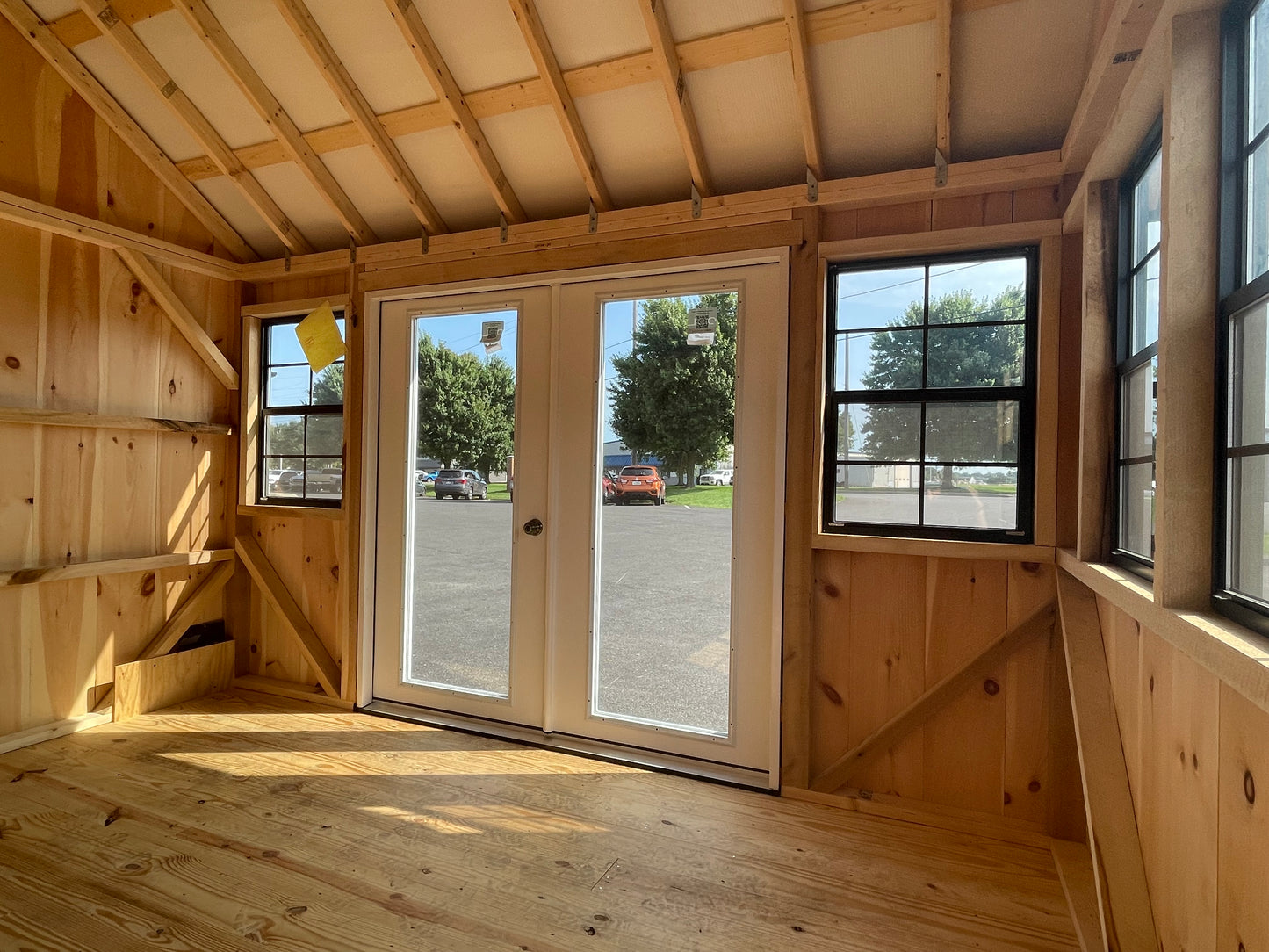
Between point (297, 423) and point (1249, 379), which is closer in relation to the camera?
point (1249, 379)

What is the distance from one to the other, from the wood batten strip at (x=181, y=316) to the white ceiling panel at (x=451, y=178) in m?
1.52

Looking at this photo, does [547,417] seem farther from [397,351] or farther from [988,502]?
[988,502]

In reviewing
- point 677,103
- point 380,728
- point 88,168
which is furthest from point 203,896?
point 88,168

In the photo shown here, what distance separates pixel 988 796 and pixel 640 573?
61.2 inches

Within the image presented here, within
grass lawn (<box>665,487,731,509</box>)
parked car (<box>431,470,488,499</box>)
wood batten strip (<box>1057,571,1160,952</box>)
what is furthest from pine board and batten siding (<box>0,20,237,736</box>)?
wood batten strip (<box>1057,571,1160,952</box>)

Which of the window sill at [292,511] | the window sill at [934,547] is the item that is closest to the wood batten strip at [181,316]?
the window sill at [292,511]

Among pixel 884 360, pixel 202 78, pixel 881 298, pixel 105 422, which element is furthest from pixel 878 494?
pixel 105 422

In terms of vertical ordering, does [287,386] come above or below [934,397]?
above

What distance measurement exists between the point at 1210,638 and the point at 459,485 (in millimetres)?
2939

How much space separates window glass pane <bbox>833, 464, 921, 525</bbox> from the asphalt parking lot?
1.62 ft

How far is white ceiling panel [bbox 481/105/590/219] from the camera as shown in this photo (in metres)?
2.81

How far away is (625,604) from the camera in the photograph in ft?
9.91

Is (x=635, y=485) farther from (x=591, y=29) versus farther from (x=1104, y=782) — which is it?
(x=1104, y=782)

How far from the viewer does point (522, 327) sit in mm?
3205
